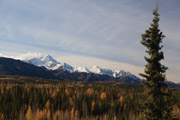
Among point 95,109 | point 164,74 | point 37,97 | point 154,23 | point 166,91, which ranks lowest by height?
point 95,109

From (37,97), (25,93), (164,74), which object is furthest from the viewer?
(25,93)

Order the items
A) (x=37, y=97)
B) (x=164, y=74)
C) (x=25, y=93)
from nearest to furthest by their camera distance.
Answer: (x=164, y=74)
(x=37, y=97)
(x=25, y=93)

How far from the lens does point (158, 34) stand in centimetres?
2298

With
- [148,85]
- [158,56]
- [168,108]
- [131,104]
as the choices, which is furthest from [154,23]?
[131,104]

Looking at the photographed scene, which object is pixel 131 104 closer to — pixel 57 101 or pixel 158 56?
pixel 57 101

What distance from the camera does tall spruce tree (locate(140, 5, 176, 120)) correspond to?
2264cm

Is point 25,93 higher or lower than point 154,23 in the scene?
lower

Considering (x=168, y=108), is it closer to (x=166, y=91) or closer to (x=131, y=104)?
(x=166, y=91)

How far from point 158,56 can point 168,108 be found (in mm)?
7028

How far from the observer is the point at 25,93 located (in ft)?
280

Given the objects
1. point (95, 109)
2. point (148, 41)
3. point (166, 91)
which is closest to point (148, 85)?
point (166, 91)

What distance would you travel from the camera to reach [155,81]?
22891 millimetres

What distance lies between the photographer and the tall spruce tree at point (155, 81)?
22.6m

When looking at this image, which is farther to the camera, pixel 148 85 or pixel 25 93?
pixel 25 93
